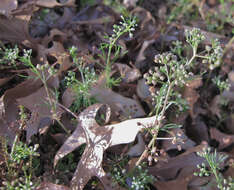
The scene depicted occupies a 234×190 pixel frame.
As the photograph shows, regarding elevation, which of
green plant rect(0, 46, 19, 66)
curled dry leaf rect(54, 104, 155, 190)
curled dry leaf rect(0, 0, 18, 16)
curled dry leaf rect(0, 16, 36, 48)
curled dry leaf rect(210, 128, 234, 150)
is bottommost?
curled dry leaf rect(210, 128, 234, 150)

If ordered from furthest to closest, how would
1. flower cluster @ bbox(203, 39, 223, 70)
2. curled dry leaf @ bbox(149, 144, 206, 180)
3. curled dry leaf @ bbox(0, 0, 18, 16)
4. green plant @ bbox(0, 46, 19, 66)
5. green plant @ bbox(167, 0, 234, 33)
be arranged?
green plant @ bbox(167, 0, 234, 33) < curled dry leaf @ bbox(0, 0, 18, 16) < curled dry leaf @ bbox(149, 144, 206, 180) < green plant @ bbox(0, 46, 19, 66) < flower cluster @ bbox(203, 39, 223, 70)

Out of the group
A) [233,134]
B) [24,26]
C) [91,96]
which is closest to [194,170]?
[233,134]

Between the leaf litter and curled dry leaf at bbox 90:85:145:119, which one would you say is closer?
the leaf litter

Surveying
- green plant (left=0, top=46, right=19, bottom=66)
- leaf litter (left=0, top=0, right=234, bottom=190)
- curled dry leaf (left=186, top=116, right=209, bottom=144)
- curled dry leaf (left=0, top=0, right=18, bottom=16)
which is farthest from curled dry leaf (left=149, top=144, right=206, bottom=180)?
curled dry leaf (left=0, top=0, right=18, bottom=16)

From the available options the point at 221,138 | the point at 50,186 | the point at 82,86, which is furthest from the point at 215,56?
the point at 50,186

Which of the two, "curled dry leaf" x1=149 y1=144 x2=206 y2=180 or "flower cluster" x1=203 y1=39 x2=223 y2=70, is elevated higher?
"flower cluster" x1=203 y1=39 x2=223 y2=70

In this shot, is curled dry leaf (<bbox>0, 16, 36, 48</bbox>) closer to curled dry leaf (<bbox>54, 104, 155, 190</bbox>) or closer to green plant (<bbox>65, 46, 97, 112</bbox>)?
green plant (<bbox>65, 46, 97, 112</bbox>)

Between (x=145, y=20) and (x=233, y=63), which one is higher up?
(x=145, y=20)

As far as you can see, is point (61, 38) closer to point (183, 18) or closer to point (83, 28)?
point (83, 28)

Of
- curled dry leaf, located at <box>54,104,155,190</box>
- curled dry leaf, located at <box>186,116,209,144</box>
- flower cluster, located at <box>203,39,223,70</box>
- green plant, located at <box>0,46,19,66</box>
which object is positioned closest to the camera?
flower cluster, located at <box>203,39,223,70</box>

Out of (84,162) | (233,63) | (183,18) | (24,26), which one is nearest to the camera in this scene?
(84,162)
